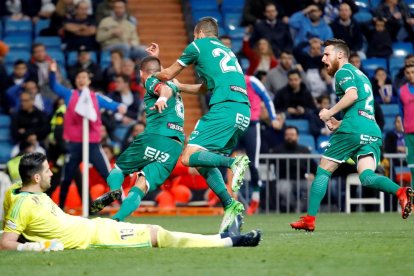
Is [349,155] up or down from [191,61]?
down

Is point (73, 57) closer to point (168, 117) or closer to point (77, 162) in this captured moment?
point (77, 162)

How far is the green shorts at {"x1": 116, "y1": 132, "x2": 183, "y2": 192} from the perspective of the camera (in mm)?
12876

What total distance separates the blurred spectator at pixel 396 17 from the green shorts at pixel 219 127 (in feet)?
42.0

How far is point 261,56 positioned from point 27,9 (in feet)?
16.2

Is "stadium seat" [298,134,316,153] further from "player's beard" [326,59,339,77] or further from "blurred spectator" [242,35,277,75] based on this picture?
"player's beard" [326,59,339,77]

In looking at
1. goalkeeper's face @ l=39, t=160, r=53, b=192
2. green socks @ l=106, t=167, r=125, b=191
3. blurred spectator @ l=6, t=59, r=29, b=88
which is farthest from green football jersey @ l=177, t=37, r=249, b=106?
blurred spectator @ l=6, t=59, r=29, b=88

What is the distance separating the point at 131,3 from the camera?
25703 mm

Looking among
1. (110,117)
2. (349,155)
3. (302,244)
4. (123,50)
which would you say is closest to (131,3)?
(123,50)

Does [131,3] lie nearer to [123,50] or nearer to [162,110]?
[123,50]

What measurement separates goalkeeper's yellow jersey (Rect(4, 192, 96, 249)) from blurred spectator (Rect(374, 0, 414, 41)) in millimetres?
15291

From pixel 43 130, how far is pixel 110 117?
1.39 metres

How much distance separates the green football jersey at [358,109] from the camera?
13102 mm

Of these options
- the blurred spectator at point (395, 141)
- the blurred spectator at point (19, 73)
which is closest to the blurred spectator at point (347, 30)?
the blurred spectator at point (395, 141)

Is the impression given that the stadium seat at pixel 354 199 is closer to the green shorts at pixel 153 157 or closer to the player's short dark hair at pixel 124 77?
the player's short dark hair at pixel 124 77
